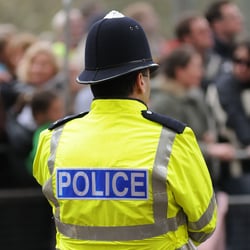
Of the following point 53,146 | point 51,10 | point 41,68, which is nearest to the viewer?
point 53,146

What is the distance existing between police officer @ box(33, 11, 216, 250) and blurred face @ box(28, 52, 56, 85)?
4.21 meters

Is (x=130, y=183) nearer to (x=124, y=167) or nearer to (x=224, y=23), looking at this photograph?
(x=124, y=167)

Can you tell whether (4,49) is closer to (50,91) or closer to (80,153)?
(50,91)

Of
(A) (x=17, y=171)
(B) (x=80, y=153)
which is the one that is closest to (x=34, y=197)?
(A) (x=17, y=171)

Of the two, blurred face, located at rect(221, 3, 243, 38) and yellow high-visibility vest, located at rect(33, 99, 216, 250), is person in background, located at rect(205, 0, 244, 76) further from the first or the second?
yellow high-visibility vest, located at rect(33, 99, 216, 250)

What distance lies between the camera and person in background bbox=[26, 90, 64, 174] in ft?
24.8

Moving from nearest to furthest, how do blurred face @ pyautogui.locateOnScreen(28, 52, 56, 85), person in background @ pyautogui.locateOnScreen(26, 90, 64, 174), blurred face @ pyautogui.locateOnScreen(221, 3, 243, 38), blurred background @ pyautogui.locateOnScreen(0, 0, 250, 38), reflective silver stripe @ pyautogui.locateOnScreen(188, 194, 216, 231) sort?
reflective silver stripe @ pyautogui.locateOnScreen(188, 194, 216, 231) < person in background @ pyautogui.locateOnScreen(26, 90, 64, 174) < blurred face @ pyautogui.locateOnScreen(28, 52, 56, 85) < blurred face @ pyautogui.locateOnScreen(221, 3, 243, 38) < blurred background @ pyautogui.locateOnScreen(0, 0, 250, 38)

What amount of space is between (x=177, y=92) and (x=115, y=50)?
337 centimetres

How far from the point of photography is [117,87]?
398 cm

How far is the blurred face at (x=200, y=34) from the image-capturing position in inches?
331

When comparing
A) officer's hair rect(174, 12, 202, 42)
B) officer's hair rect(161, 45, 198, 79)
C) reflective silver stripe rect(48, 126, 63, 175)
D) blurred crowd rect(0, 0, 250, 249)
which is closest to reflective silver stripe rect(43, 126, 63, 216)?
reflective silver stripe rect(48, 126, 63, 175)

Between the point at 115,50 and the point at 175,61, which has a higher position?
the point at 115,50

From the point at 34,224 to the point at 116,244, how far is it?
4.16 metres

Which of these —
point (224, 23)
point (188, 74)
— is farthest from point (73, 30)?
point (188, 74)
